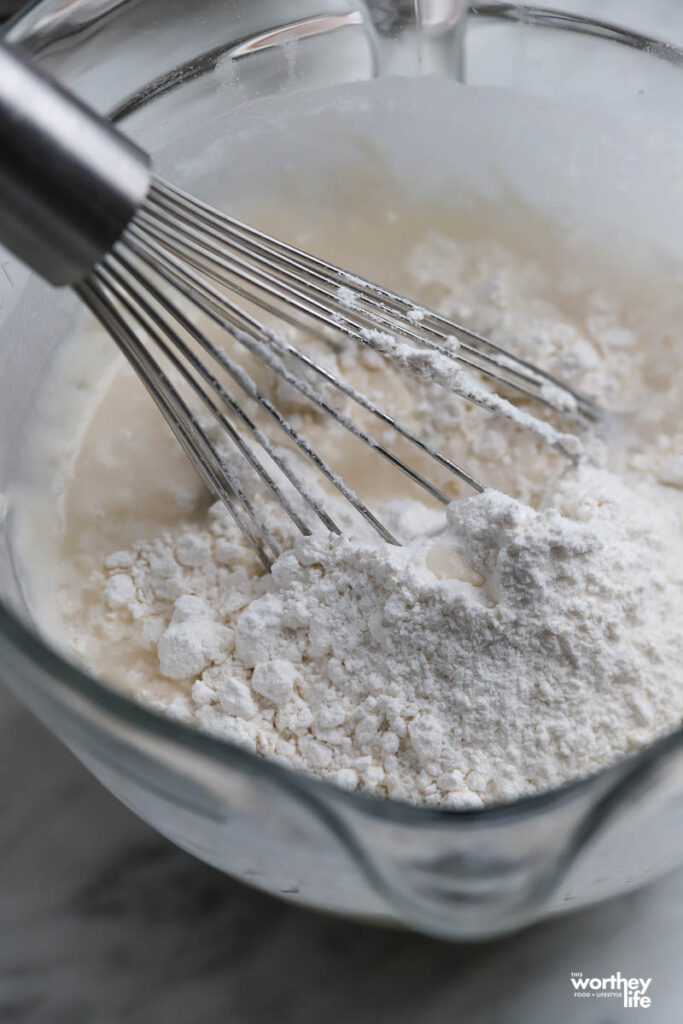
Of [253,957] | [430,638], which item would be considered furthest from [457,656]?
[253,957]

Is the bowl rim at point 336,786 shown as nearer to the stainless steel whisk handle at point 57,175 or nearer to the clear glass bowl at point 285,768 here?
the clear glass bowl at point 285,768

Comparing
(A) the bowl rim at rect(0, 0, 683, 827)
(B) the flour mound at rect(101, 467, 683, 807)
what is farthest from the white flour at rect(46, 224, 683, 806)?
(A) the bowl rim at rect(0, 0, 683, 827)

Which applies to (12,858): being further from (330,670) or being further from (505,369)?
(505,369)

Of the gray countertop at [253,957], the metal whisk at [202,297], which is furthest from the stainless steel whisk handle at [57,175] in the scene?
the gray countertop at [253,957]

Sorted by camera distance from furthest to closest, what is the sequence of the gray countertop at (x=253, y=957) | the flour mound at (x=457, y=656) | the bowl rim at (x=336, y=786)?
the gray countertop at (x=253, y=957) → the flour mound at (x=457, y=656) → the bowl rim at (x=336, y=786)

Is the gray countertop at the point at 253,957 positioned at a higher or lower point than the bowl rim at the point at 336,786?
lower

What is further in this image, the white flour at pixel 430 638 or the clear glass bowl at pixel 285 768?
the white flour at pixel 430 638

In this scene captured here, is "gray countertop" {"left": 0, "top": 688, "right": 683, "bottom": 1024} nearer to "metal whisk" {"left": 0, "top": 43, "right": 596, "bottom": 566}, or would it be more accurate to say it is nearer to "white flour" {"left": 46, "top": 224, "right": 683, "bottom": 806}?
"white flour" {"left": 46, "top": 224, "right": 683, "bottom": 806}
